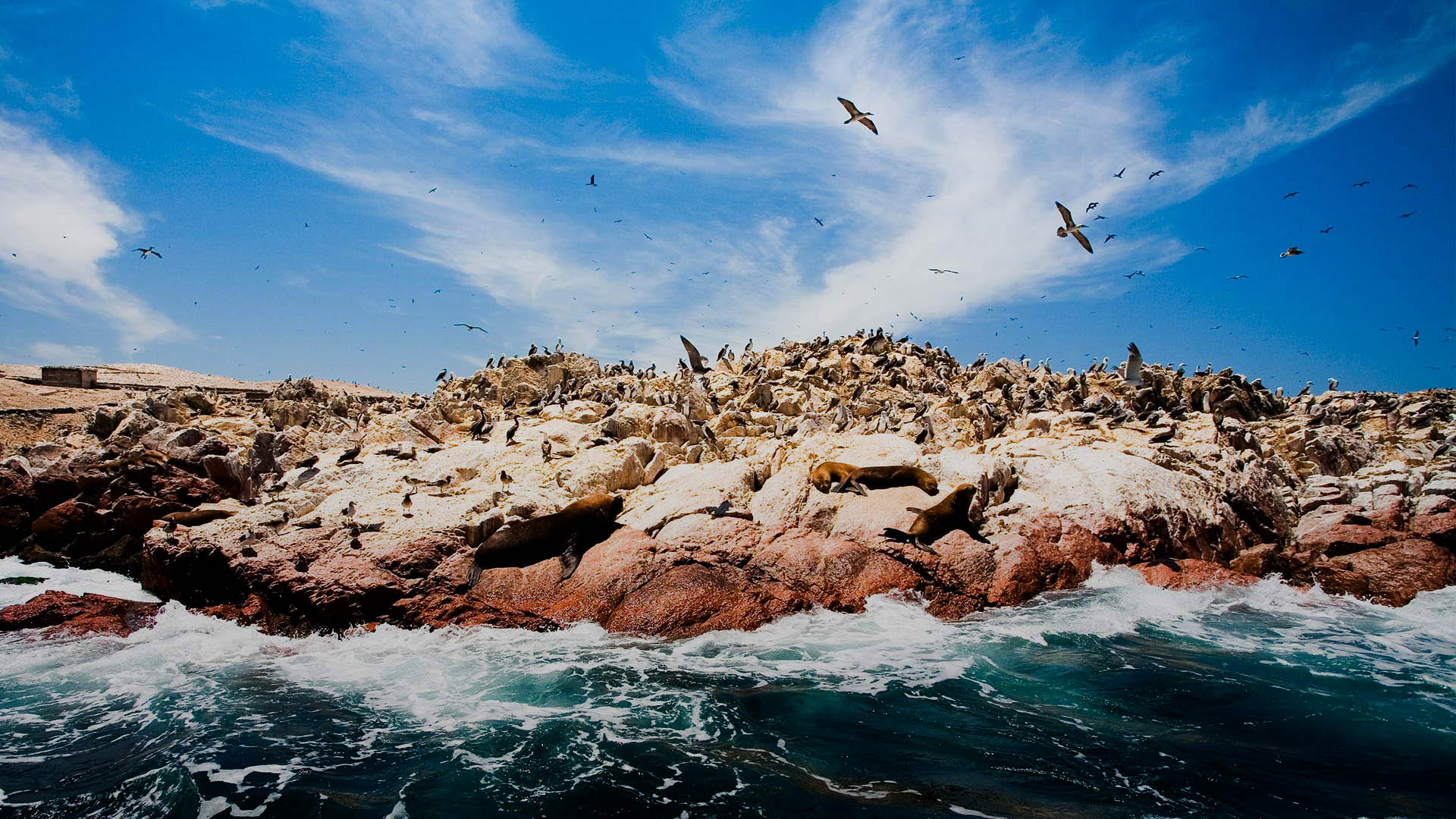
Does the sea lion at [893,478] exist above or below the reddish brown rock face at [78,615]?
above

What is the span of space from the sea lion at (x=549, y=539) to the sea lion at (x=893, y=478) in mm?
4637

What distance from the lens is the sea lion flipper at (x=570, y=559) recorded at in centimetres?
1060

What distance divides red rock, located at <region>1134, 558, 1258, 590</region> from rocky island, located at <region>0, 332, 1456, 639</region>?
0.06 metres

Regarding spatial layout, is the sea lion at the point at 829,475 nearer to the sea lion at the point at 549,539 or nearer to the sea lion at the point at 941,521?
the sea lion at the point at 941,521

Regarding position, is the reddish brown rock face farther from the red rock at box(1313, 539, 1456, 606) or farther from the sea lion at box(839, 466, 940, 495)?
the red rock at box(1313, 539, 1456, 606)

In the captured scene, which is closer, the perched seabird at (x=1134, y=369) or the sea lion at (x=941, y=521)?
the sea lion at (x=941, y=521)

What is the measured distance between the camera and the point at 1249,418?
18.8 m

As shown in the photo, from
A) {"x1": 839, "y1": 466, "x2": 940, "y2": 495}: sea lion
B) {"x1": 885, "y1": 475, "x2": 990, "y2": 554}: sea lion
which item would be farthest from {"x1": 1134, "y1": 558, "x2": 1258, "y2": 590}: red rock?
{"x1": 839, "y1": 466, "x2": 940, "y2": 495}: sea lion

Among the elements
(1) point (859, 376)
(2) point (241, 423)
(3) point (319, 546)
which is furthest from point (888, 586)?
(2) point (241, 423)

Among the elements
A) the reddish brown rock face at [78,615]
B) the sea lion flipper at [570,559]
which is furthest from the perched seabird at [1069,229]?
the reddish brown rock face at [78,615]

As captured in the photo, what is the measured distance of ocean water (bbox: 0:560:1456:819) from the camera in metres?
5.27

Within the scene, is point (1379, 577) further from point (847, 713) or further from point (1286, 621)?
point (847, 713)

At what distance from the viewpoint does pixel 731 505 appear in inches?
468

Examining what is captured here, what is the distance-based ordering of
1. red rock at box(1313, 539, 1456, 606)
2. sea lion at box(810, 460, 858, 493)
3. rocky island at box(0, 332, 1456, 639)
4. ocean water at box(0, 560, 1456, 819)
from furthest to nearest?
sea lion at box(810, 460, 858, 493)
rocky island at box(0, 332, 1456, 639)
red rock at box(1313, 539, 1456, 606)
ocean water at box(0, 560, 1456, 819)
